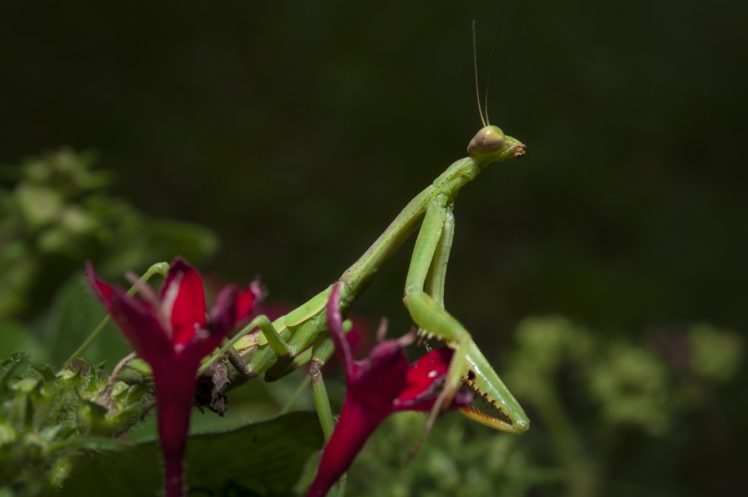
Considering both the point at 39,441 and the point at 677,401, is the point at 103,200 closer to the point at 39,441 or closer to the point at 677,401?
the point at 39,441

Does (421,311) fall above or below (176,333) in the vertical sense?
below

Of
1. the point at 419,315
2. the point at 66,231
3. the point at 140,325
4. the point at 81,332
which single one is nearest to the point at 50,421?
the point at 140,325

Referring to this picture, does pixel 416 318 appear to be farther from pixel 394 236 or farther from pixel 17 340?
pixel 17 340

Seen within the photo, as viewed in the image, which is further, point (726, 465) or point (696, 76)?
point (696, 76)

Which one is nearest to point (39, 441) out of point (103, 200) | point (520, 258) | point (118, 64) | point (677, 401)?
point (103, 200)

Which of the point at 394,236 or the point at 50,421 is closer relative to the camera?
the point at 50,421

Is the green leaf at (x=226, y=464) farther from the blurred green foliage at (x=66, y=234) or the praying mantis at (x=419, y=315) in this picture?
the blurred green foliage at (x=66, y=234)

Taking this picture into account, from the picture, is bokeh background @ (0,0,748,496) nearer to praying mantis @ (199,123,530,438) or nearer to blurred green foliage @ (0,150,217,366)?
blurred green foliage @ (0,150,217,366)
